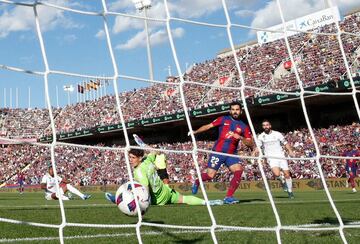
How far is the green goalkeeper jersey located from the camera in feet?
20.0

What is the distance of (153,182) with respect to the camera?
21.2ft

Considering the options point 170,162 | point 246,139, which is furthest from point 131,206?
point 170,162

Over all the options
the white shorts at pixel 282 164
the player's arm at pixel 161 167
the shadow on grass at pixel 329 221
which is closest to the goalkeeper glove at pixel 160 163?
the player's arm at pixel 161 167

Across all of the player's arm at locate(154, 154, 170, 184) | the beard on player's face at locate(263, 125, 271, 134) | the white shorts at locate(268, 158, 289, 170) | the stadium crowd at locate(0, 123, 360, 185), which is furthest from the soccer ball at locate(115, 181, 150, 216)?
the player's arm at locate(154, 154, 170, 184)

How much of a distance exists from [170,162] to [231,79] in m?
5.35

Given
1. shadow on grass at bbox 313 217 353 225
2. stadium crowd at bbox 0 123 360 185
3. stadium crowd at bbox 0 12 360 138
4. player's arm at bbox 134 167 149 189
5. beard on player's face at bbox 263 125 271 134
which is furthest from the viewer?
stadium crowd at bbox 0 12 360 138

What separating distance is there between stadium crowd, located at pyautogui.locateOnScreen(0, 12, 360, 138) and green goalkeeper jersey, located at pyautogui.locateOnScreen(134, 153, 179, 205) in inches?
303

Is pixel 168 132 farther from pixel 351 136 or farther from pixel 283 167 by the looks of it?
pixel 283 167

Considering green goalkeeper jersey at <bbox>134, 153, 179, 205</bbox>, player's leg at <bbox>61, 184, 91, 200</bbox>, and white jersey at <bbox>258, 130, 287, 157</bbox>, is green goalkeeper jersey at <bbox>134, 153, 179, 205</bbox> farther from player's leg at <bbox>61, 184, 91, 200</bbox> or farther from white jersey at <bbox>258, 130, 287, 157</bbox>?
player's leg at <bbox>61, 184, 91, 200</bbox>

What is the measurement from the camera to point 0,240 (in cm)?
373

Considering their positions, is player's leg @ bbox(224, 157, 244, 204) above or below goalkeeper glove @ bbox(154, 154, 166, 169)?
below

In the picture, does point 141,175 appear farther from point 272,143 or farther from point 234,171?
point 272,143

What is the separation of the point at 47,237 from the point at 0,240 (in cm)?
36

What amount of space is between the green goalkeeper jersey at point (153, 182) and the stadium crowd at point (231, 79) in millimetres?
Result: 7693
